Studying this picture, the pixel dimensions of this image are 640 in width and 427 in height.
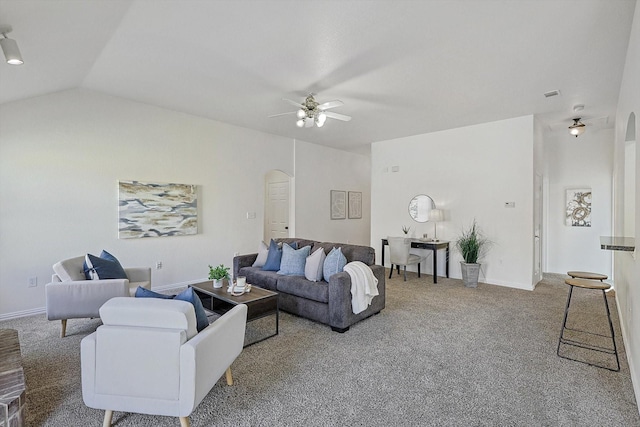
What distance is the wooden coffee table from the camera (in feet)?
9.85

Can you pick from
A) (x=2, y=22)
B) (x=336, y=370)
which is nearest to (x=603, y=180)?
(x=336, y=370)

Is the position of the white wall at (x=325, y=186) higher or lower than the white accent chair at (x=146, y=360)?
higher

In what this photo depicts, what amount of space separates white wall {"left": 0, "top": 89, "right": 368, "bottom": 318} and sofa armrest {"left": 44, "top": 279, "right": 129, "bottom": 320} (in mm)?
1281

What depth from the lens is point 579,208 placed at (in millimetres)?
6066

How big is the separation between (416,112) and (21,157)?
5.28 m

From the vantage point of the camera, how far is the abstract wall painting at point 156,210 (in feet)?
14.7

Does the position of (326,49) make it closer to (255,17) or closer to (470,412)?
Result: (255,17)

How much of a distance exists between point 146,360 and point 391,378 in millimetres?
1723

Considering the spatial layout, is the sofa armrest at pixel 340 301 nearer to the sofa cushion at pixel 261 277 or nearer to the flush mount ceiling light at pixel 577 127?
the sofa cushion at pixel 261 277

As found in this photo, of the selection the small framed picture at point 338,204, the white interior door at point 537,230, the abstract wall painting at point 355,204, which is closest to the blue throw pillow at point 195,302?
the white interior door at point 537,230

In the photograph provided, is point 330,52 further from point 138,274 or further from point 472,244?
point 472,244

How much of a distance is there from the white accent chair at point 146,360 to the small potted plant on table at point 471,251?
465cm

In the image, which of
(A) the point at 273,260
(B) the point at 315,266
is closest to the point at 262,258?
(A) the point at 273,260

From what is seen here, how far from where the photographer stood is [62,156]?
3.96 meters
